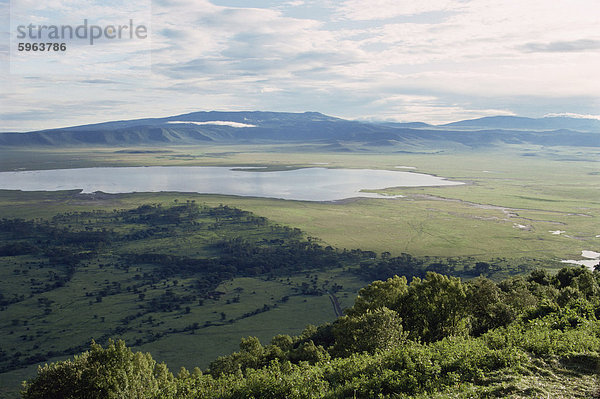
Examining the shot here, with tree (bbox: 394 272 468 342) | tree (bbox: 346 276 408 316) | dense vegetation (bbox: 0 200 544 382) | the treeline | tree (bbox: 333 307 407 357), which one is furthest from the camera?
dense vegetation (bbox: 0 200 544 382)

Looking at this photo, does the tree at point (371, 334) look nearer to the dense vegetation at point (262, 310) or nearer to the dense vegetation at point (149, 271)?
the dense vegetation at point (262, 310)

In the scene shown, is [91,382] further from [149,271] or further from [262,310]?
[149,271]

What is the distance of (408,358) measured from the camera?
82.2 ft

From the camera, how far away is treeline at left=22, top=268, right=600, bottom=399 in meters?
23.4

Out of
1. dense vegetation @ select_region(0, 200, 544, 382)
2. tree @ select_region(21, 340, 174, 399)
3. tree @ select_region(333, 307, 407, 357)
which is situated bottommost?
dense vegetation @ select_region(0, 200, 544, 382)

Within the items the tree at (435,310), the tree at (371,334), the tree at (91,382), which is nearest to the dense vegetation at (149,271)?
the tree at (91,382)

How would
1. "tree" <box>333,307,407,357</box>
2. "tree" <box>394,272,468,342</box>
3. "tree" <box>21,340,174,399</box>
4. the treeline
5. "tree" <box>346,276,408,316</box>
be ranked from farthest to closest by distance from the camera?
"tree" <box>346,276,408,316</box> → "tree" <box>394,272,468,342</box> → "tree" <box>333,307,407,357</box> → "tree" <box>21,340,174,399</box> → the treeline

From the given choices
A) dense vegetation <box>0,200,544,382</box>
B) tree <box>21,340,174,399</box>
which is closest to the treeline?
tree <box>21,340,174,399</box>

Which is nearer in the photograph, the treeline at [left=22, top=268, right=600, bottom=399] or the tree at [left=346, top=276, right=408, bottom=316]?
the treeline at [left=22, top=268, right=600, bottom=399]

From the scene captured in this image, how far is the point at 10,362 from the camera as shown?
6912cm

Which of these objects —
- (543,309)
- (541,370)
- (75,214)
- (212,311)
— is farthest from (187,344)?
(75,214)

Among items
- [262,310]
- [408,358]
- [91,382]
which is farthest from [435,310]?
[262,310]

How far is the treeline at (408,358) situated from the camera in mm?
23359

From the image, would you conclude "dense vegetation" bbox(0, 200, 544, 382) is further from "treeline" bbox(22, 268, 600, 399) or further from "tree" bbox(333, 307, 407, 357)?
"tree" bbox(333, 307, 407, 357)
